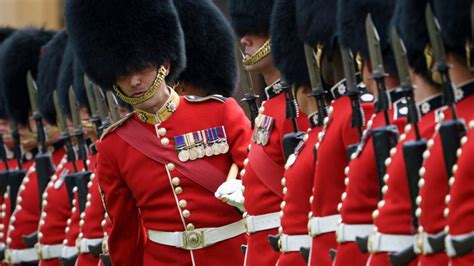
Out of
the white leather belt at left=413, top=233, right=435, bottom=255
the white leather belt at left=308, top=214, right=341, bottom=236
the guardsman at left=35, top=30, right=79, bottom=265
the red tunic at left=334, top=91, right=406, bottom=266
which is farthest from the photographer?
the guardsman at left=35, top=30, right=79, bottom=265

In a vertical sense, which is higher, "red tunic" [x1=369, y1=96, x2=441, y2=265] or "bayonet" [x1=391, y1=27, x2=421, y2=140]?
"bayonet" [x1=391, y1=27, x2=421, y2=140]

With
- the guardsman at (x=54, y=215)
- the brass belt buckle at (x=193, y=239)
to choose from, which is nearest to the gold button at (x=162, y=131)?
the brass belt buckle at (x=193, y=239)

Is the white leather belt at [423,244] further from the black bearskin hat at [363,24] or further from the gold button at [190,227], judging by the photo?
the gold button at [190,227]

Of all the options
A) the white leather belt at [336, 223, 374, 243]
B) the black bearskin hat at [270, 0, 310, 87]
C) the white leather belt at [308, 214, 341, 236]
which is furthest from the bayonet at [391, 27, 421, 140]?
the black bearskin hat at [270, 0, 310, 87]

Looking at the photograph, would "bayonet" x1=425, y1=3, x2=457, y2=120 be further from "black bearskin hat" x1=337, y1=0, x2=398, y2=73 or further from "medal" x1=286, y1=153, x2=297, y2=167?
"medal" x1=286, y1=153, x2=297, y2=167

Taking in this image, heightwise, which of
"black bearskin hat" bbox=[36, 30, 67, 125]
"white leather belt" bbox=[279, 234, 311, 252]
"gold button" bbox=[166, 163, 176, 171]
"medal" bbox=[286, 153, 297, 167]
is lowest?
"white leather belt" bbox=[279, 234, 311, 252]

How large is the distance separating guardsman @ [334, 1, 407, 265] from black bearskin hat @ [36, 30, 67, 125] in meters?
5.24

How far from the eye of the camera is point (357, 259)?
6184 millimetres

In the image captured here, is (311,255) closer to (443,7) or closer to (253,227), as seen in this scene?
(253,227)

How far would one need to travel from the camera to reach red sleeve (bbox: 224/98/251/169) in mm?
7793

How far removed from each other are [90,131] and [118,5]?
2.36 meters

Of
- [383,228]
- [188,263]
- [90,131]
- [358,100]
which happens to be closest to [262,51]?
[188,263]

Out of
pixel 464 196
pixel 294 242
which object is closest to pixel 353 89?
pixel 294 242

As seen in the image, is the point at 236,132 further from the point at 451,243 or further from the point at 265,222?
the point at 451,243
